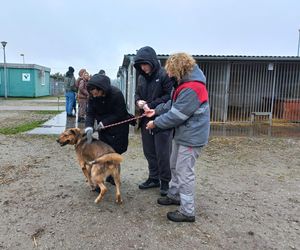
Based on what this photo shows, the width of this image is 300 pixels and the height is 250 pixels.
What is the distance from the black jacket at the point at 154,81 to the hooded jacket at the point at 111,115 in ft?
1.27

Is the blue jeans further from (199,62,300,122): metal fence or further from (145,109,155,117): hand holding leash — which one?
(145,109,155,117): hand holding leash

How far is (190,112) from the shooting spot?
136 inches

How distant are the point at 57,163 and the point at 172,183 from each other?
2670mm

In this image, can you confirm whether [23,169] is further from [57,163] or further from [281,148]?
[281,148]

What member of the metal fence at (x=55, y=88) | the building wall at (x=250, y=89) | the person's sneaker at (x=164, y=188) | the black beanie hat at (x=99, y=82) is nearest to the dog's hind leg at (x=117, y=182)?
the person's sneaker at (x=164, y=188)

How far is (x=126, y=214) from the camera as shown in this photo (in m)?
3.86

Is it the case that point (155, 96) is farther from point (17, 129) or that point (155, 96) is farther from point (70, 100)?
point (70, 100)

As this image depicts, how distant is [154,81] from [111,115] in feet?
2.38

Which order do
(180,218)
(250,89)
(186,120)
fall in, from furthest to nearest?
1. (250,89)
2. (180,218)
3. (186,120)

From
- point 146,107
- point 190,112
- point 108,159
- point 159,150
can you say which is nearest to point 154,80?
point 146,107

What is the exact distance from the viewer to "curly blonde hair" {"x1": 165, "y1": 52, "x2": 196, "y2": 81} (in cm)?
346

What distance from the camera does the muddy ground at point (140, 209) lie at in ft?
10.8

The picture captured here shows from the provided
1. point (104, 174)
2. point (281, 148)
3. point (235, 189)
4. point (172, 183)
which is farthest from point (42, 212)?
point (281, 148)

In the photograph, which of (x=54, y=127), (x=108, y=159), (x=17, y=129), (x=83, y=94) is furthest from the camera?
(x=83, y=94)
